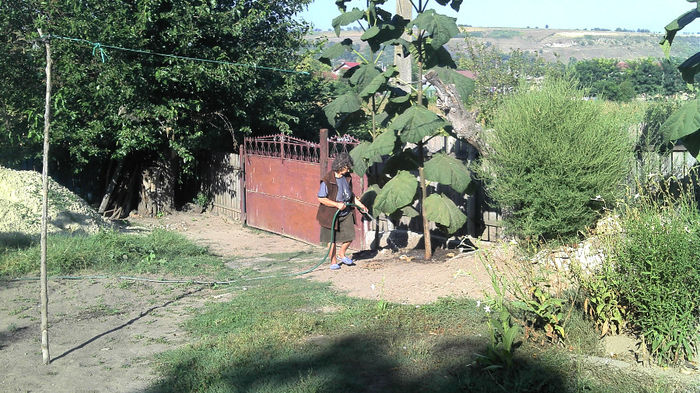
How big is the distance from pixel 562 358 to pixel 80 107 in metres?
13.1

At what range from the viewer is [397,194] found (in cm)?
939

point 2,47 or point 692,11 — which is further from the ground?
point 2,47

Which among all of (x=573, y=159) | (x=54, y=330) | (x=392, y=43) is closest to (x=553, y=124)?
(x=573, y=159)

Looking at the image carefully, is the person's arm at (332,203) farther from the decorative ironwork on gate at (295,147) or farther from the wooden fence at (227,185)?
the wooden fence at (227,185)

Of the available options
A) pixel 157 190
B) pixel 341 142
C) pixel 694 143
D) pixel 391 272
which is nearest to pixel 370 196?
pixel 391 272

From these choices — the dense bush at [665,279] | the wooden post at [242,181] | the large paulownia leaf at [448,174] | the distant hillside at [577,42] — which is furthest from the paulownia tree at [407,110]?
the distant hillside at [577,42]

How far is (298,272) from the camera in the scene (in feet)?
34.6

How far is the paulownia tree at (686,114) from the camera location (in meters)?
6.07

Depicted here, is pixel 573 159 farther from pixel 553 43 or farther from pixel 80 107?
pixel 553 43

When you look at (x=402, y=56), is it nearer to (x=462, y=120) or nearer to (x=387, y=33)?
(x=387, y=33)

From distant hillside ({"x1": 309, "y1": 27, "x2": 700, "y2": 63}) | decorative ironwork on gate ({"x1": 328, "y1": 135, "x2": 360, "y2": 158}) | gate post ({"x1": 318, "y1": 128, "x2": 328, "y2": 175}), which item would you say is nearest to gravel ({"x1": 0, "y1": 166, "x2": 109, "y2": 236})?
gate post ({"x1": 318, "y1": 128, "x2": 328, "y2": 175})

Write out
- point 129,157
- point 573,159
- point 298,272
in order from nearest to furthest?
point 573,159
point 298,272
point 129,157

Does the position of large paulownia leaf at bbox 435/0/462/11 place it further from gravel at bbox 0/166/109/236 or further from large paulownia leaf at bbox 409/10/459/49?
gravel at bbox 0/166/109/236

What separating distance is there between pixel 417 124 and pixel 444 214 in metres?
1.32
